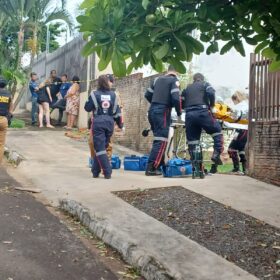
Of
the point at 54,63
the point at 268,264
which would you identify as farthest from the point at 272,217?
the point at 54,63

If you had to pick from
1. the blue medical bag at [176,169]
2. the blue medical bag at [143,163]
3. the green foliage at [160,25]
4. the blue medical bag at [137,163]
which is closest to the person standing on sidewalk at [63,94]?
the blue medical bag at [137,163]

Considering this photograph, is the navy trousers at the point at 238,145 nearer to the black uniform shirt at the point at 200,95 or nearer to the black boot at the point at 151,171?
the black uniform shirt at the point at 200,95

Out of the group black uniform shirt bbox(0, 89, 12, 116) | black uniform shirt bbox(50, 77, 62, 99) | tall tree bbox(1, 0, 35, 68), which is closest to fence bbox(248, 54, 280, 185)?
black uniform shirt bbox(0, 89, 12, 116)

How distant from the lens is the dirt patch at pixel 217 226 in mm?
4402

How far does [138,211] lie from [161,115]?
2.75 metres

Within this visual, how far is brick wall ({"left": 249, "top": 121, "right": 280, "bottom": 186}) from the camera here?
7965 mm

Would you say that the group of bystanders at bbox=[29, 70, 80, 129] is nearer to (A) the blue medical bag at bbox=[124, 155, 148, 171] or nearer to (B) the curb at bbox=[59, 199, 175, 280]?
(A) the blue medical bag at bbox=[124, 155, 148, 171]

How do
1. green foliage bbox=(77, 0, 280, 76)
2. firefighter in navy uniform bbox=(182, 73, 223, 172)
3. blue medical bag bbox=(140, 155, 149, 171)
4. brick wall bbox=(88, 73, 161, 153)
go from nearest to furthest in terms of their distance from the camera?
green foliage bbox=(77, 0, 280, 76) → firefighter in navy uniform bbox=(182, 73, 223, 172) → blue medical bag bbox=(140, 155, 149, 171) → brick wall bbox=(88, 73, 161, 153)

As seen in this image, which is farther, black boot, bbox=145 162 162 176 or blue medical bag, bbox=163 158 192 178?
black boot, bbox=145 162 162 176

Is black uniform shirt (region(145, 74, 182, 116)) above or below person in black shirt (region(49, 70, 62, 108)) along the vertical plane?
below

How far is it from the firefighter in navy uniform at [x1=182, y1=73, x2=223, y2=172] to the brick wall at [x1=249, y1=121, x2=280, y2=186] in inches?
23.0

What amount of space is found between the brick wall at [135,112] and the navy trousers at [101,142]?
3526 millimetres

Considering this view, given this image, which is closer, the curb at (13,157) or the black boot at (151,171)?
the black boot at (151,171)

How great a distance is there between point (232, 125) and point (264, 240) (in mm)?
5000
